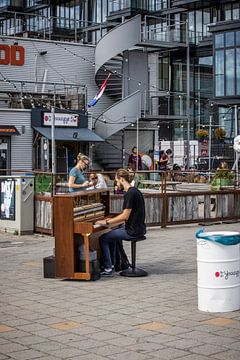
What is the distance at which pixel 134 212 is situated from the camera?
11.2 meters

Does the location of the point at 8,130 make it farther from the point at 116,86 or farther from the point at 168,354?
the point at 168,354

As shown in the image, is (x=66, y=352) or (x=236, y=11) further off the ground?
(x=236, y=11)

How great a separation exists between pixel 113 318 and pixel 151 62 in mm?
35964

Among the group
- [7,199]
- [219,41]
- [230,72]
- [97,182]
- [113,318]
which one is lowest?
[113,318]

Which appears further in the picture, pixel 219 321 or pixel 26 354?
pixel 219 321

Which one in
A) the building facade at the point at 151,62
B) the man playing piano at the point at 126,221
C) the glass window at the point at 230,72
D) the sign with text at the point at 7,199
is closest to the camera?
the man playing piano at the point at 126,221

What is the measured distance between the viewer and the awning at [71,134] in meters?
33.8

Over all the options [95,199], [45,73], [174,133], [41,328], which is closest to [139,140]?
[45,73]

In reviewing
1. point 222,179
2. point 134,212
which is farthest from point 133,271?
point 222,179

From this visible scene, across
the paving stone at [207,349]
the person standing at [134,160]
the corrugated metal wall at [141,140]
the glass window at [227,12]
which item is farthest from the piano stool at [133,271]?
the glass window at [227,12]

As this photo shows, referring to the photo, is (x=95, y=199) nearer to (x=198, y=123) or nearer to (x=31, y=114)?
(x=31, y=114)

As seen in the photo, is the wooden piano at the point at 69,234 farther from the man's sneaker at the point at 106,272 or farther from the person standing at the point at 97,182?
the person standing at the point at 97,182

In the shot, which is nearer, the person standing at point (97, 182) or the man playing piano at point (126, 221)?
the man playing piano at point (126, 221)

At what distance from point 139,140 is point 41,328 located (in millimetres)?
33401
